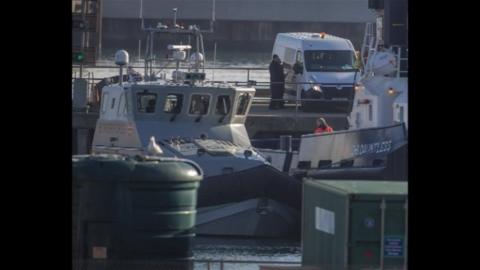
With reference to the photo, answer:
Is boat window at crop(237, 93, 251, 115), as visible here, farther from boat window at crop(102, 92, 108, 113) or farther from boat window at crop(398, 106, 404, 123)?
boat window at crop(398, 106, 404, 123)

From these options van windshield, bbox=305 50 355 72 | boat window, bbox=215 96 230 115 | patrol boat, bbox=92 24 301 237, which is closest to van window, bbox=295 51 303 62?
van windshield, bbox=305 50 355 72

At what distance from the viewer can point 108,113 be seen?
57.5 ft

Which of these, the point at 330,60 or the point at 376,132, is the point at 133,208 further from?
the point at 330,60

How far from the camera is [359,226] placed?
797cm

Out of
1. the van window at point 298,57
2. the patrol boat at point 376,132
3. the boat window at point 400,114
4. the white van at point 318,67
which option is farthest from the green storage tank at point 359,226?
the van window at point 298,57

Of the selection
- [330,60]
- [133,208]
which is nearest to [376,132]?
[330,60]

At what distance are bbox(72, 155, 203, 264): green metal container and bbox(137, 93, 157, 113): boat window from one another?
8.21 metres

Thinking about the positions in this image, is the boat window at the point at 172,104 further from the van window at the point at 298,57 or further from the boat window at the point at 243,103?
the van window at the point at 298,57

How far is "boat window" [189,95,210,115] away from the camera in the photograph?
54.9ft

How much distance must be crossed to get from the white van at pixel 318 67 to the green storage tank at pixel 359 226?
14.4 m

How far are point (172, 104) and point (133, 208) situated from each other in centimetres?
873
